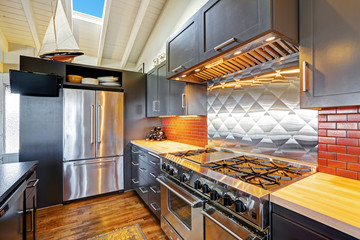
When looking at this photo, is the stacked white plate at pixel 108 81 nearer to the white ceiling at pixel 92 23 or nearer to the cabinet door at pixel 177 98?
the white ceiling at pixel 92 23

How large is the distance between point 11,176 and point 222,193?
65.8 inches

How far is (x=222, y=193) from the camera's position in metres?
1.16

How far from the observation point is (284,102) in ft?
5.00

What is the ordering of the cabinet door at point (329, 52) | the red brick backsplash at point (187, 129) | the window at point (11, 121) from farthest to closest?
the window at point (11, 121), the red brick backsplash at point (187, 129), the cabinet door at point (329, 52)

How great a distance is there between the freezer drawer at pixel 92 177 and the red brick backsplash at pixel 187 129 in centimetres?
110

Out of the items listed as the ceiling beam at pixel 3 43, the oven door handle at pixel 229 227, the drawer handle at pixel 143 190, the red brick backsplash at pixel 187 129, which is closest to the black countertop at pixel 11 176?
the oven door handle at pixel 229 227

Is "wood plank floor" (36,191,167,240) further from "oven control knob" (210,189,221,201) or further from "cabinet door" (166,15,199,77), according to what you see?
"cabinet door" (166,15,199,77)

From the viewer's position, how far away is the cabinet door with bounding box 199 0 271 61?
1089mm

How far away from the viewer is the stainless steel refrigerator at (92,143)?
2854 mm

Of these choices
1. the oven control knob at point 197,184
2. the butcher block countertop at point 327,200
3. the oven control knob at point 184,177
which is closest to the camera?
the butcher block countertop at point 327,200

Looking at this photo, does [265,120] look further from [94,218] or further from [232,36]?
[94,218]

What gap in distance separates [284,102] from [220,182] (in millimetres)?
950

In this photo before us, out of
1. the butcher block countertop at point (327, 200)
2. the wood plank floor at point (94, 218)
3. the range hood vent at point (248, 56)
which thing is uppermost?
the range hood vent at point (248, 56)

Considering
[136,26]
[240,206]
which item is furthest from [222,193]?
[136,26]
